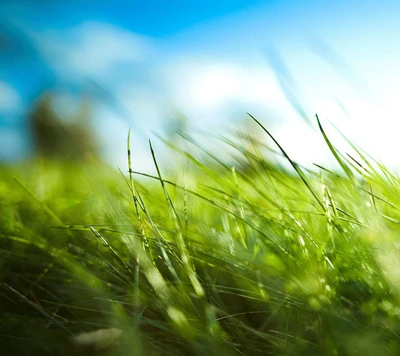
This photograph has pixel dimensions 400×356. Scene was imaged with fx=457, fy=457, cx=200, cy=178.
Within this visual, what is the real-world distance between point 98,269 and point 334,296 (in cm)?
34

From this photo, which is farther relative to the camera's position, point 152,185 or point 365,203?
point 152,185

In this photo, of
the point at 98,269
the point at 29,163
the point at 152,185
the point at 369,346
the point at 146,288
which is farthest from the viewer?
the point at 152,185

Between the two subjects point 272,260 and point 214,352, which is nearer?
point 214,352

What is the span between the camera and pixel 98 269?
2.17 feet

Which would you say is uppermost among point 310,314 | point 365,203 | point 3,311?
point 365,203

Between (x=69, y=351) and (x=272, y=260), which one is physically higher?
(x=272, y=260)

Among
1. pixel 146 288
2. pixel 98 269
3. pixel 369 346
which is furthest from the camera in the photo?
pixel 98 269

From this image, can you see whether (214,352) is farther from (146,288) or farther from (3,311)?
(3,311)

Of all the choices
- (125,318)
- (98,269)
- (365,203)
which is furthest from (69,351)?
(365,203)

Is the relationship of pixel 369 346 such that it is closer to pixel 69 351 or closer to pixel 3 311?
pixel 69 351

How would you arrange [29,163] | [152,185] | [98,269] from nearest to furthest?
[98,269]
[29,163]
[152,185]

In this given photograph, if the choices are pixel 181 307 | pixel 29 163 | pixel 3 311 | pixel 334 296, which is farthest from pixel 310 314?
pixel 29 163

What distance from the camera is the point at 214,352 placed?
17.4 inches

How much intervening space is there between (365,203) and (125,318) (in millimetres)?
321
